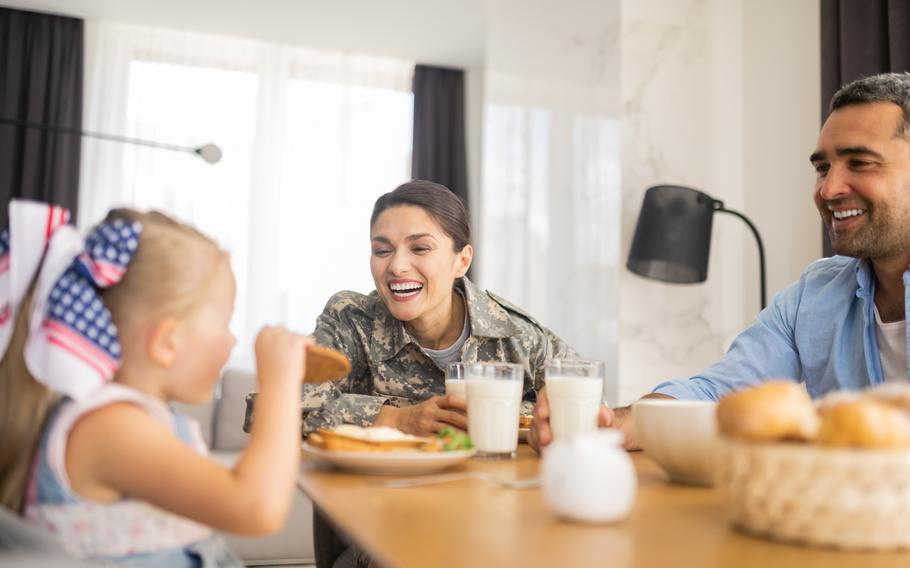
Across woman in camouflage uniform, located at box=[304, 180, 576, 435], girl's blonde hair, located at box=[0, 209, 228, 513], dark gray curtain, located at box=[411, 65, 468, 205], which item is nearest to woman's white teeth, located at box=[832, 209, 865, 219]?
woman in camouflage uniform, located at box=[304, 180, 576, 435]

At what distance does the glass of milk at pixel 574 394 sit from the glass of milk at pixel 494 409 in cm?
7

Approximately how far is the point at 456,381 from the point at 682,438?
52 centimetres

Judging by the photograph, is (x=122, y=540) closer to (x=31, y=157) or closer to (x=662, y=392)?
(x=662, y=392)

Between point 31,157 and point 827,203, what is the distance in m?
5.29

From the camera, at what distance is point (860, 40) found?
3104mm

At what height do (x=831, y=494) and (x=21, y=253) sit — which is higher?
(x=21, y=253)

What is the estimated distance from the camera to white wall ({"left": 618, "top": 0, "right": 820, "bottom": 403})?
3502 millimetres

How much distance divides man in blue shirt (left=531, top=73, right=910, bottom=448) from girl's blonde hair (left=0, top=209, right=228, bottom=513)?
102 centimetres

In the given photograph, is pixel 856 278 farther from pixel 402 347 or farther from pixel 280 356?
pixel 280 356

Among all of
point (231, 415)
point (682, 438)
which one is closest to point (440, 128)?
point (231, 415)

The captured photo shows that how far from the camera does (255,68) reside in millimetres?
6125

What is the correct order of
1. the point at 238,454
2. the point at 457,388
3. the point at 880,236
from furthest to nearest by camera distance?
the point at 238,454
the point at 880,236
the point at 457,388

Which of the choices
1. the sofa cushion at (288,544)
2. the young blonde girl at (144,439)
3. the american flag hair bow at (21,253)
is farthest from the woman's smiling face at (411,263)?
the sofa cushion at (288,544)

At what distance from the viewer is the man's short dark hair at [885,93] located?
176 cm
